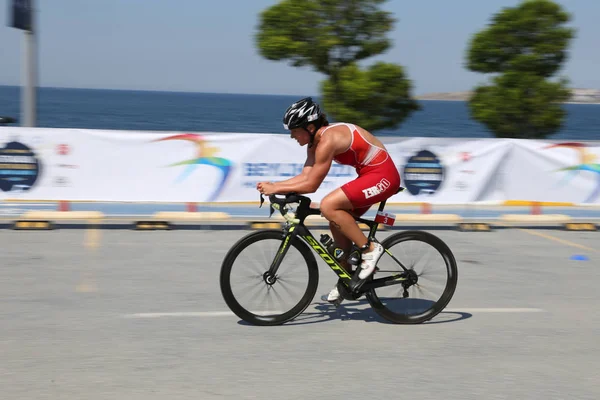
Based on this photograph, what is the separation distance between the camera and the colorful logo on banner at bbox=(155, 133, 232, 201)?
39.9 feet

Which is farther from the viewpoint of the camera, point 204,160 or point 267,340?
point 204,160

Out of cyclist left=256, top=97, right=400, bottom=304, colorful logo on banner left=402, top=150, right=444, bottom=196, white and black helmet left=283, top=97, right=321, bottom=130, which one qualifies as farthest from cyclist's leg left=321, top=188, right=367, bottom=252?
colorful logo on banner left=402, top=150, right=444, bottom=196

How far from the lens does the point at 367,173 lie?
20.5ft

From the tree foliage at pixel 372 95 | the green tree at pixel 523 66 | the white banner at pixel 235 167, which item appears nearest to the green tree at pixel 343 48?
the tree foliage at pixel 372 95

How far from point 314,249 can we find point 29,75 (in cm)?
839

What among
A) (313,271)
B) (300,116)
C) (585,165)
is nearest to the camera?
(300,116)

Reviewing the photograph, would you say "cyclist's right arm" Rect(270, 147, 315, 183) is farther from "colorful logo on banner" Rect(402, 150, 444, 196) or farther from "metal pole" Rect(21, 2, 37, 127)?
"metal pole" Rect(21, 2, 37, 127)

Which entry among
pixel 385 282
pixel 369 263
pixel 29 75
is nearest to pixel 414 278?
pixel 385 282

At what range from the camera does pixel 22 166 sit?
11.6 meters

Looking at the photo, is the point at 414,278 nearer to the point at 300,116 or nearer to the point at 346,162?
the point at 346,162

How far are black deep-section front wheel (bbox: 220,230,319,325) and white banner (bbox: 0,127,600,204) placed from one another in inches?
238

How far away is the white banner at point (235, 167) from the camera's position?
38.4 feet

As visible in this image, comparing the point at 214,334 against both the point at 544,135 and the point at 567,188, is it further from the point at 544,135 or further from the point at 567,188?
the point at 544,135

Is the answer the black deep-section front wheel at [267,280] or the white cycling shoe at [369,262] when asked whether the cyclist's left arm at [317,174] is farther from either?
the white cycling shoe at [369,262]
